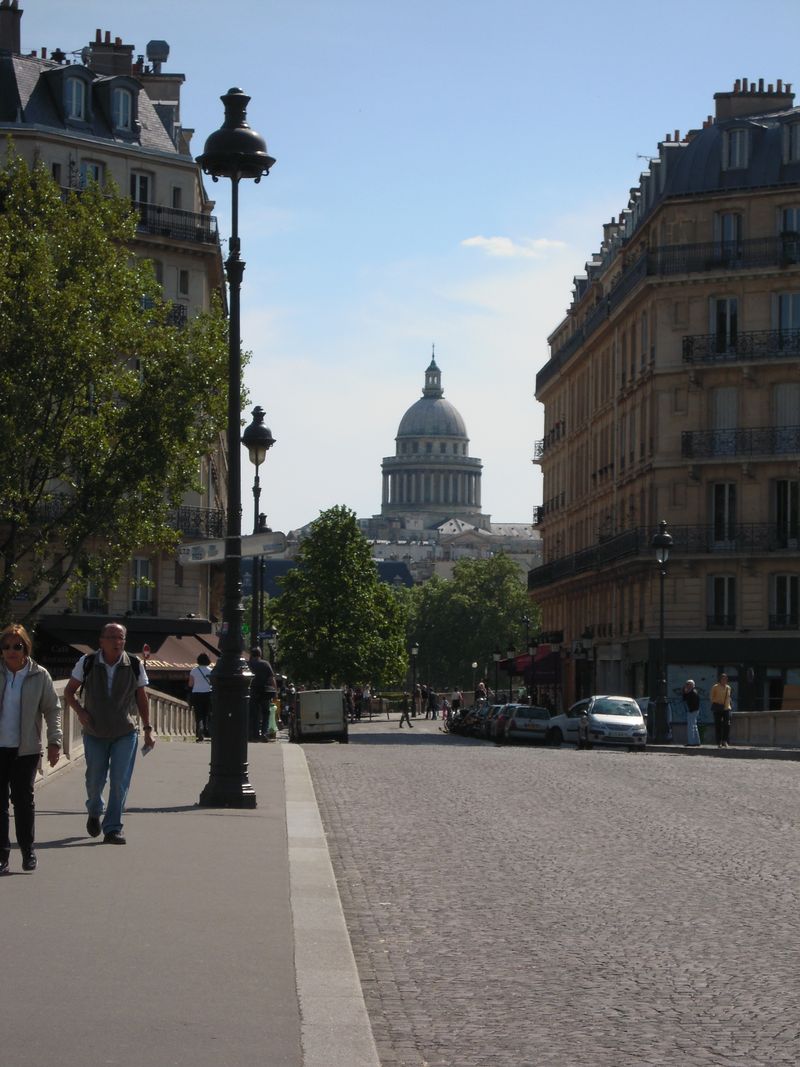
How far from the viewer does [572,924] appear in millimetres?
11562

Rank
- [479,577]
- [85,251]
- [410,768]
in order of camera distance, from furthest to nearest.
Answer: [479,577] → [85,251] → [410,768]

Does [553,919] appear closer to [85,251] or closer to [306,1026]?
[306,1026]

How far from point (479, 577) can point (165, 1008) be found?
18645 cm

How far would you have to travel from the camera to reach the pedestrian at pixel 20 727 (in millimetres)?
12891

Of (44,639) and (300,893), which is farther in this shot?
(44,639)

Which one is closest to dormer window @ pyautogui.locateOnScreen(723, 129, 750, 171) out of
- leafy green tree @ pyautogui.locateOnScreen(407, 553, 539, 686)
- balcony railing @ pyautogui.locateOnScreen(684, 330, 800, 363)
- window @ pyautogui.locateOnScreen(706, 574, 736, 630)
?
balcony railing @ pyautogui.locateOnScreen(684, 330, 800, 363)

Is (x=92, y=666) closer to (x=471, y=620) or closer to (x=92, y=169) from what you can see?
(x=92, y=169)

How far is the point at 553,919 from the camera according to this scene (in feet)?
38.6

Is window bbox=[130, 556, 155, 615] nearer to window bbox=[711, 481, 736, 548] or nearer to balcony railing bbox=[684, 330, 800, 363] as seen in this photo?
window bbox=[711, 481, 736, 548]

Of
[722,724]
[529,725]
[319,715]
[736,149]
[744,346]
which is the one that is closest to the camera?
[722,724]

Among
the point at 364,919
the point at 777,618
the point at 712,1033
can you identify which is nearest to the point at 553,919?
the point at 364,919

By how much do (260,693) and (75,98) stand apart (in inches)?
1192

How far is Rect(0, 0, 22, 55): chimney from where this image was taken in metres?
63.0

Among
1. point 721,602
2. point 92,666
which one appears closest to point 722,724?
point 721,602
